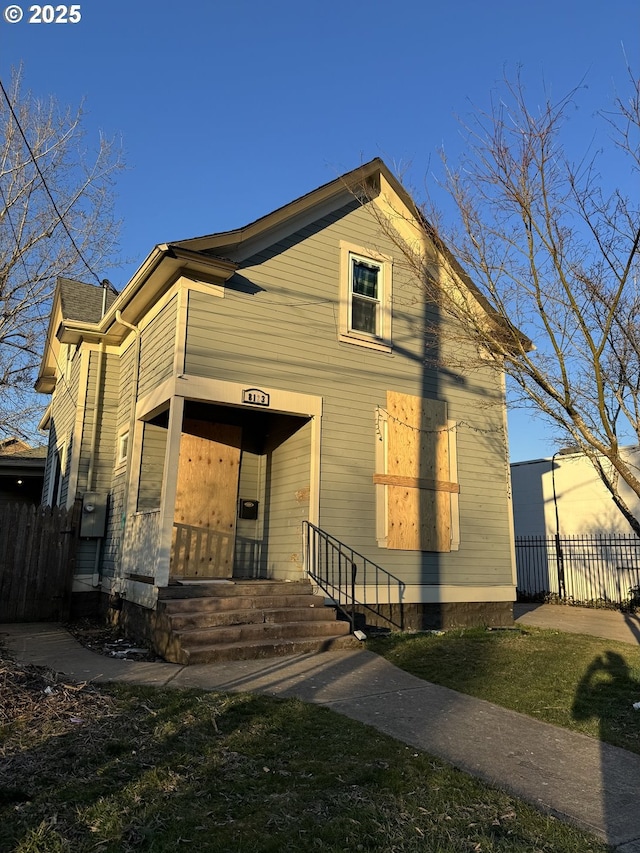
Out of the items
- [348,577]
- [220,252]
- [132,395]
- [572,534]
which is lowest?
[348,577]

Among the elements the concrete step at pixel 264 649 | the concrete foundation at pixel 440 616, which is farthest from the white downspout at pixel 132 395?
the concrete foundation at pixel 440 616

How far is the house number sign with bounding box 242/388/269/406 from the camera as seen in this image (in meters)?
9.16

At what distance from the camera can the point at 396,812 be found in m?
3.37

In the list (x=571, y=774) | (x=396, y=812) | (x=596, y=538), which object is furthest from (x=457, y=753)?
(x=596, y=538)

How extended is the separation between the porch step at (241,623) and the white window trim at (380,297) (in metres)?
4.27

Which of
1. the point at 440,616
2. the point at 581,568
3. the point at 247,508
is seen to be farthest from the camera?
the point at 581,568

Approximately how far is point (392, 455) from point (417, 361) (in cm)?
190

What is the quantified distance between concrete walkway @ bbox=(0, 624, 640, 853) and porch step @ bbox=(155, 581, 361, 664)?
210 mm

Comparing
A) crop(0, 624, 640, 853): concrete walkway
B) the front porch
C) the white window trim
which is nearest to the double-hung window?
the white window trim

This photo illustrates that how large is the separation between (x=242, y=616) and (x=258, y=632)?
0.35 metres

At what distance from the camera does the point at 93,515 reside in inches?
461

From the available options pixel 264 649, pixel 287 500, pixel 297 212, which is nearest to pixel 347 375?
pixel 287 500

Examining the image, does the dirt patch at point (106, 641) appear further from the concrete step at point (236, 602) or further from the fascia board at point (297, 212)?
the fascia board at point (297, 212)

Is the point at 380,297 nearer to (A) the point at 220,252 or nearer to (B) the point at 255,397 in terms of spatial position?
(A) the point at 220,252
